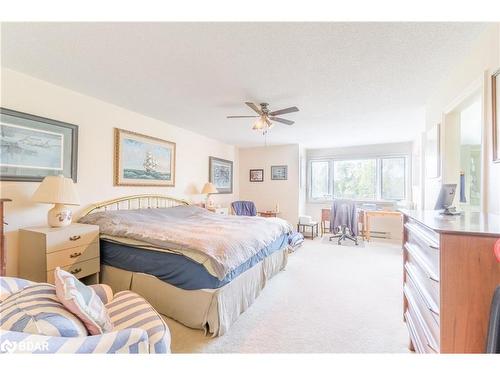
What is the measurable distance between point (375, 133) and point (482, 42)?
3100 mm

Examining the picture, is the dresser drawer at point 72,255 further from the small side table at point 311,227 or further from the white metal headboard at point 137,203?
the small side table at point 311,227

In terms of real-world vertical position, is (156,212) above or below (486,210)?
below

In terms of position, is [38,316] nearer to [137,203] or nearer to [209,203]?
[137,203]

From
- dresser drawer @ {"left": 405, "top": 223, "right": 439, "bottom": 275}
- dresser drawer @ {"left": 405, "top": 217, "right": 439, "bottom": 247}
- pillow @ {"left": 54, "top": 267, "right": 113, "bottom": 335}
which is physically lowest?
pillow @ {"left": 54, "top": 267, "right": 113, "bottom": 335}

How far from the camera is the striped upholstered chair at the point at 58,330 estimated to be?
75 centimetres

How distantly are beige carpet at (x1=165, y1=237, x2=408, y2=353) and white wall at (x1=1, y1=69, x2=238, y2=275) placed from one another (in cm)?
178

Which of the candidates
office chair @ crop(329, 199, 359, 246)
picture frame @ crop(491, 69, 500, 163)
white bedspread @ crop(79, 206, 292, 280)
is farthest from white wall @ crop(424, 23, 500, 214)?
office chair @ crop(329, 199, 359, 246)

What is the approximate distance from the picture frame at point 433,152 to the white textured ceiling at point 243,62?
1.45ft

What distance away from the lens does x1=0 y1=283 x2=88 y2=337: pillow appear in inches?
31.9

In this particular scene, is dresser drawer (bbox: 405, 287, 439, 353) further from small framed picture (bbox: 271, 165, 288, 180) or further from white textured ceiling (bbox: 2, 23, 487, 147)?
small framed picture (bbox: 271, 165, 288, 180)

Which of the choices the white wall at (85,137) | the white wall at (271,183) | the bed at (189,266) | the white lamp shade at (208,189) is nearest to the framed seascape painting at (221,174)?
the white lamp shade at (208,189)

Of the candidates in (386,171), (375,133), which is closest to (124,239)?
(375,133)
